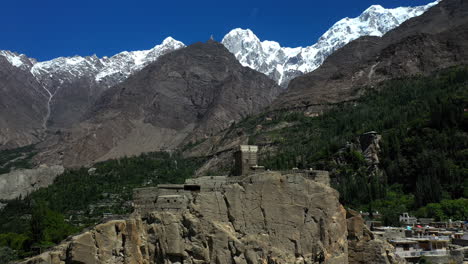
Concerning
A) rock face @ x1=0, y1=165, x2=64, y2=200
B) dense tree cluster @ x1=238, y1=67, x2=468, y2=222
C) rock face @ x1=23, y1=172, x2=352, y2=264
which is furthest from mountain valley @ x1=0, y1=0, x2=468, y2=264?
rock face @ x1=0, y1=165, x2=64, y2=200

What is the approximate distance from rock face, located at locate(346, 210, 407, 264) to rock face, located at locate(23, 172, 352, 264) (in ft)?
7.97

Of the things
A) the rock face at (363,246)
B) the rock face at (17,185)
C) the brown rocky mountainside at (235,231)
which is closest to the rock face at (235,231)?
the brown rocky mountainside at (235,231)

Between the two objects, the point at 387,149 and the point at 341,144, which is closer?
the point at 387,149

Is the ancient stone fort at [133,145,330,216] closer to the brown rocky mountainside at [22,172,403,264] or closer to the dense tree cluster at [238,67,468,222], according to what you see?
the brown rocky mountainside at [22,172,403,264]

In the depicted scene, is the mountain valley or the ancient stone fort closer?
the mountain valley

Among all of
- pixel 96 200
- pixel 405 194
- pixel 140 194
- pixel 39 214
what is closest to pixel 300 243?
pixel 140 194

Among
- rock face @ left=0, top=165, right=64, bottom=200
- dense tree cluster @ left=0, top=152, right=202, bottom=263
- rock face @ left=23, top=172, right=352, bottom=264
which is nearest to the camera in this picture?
rock face @ left=23, top=172, right=352, bottom=264

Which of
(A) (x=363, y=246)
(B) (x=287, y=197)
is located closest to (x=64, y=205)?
(A) (x=363, y=246)

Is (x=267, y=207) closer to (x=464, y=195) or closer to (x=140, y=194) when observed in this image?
(x=140, y=194)

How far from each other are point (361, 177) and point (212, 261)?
77.1 m

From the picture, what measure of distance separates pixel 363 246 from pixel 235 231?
12.0 meters

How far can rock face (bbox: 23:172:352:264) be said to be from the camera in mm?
39594

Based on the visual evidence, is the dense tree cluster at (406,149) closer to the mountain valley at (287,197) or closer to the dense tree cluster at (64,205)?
the mountain valley at (287,197)

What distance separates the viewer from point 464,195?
93.9m
